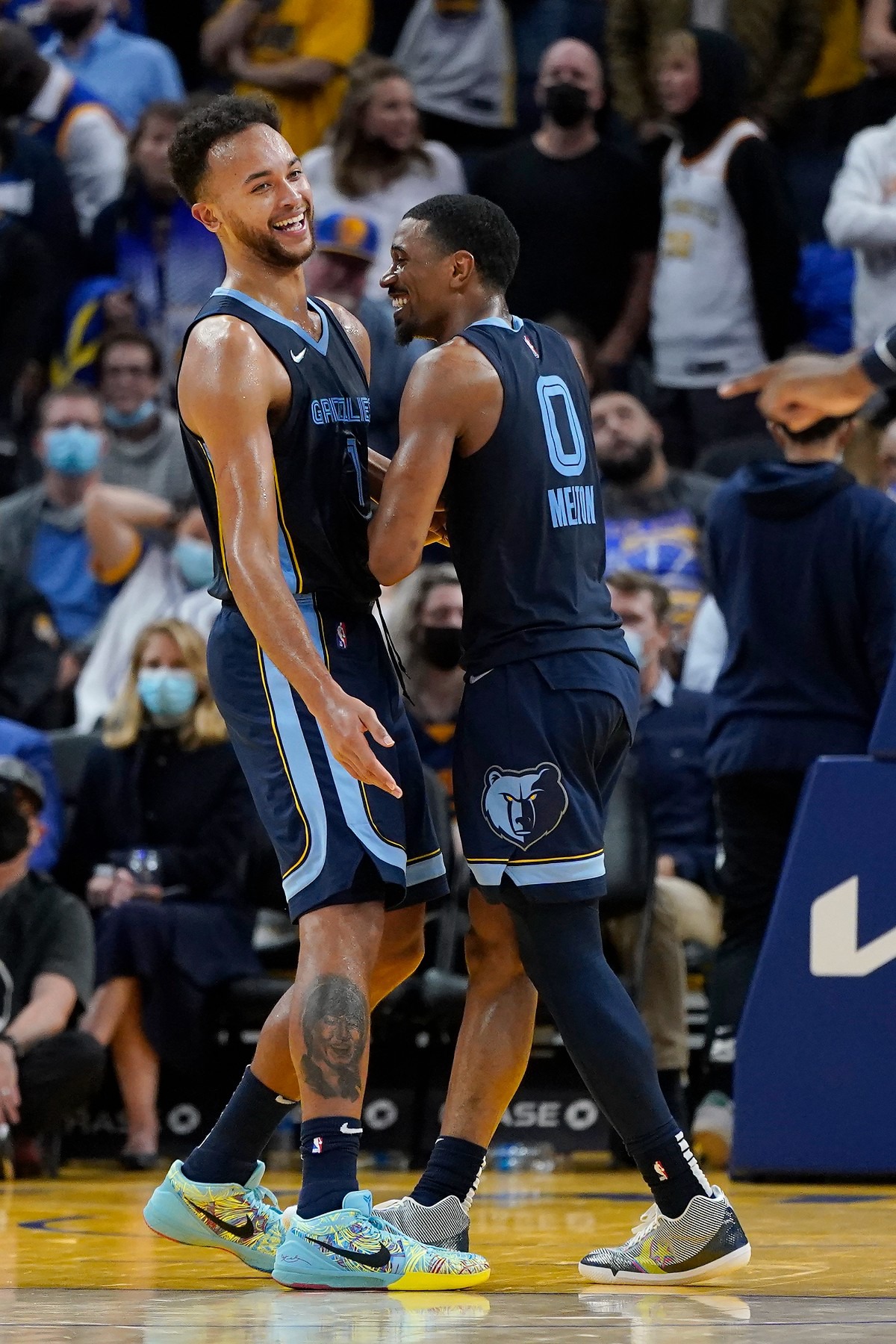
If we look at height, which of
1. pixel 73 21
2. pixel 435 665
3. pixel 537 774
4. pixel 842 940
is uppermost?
pixel 73 21

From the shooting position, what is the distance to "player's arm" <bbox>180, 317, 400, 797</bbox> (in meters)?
3.76

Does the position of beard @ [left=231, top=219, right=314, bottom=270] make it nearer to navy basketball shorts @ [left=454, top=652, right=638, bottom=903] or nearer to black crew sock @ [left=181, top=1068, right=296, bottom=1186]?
navy basketball shorts @ [left=454, top=652, right=638, bottom=903]

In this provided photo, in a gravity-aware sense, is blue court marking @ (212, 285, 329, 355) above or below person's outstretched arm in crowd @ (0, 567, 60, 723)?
above

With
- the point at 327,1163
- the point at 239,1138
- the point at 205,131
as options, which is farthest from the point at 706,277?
the point at 327,1163

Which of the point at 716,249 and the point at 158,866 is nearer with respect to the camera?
the point at 158,866

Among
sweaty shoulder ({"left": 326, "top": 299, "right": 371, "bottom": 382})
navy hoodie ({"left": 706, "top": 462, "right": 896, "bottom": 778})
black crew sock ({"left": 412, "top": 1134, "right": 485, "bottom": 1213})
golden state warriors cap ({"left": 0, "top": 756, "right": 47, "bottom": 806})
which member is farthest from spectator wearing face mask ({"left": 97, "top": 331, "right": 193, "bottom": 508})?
black crew sock ({"left": 412, "top": 1134, "right": 485, "bottom": 1213})

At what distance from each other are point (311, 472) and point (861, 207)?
6.24 meters

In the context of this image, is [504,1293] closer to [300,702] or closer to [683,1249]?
[683,1249]

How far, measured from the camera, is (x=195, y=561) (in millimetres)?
9258

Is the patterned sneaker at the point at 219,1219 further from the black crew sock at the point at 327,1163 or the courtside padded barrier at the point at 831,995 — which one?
the courtside padded barrier at the point at 831,995

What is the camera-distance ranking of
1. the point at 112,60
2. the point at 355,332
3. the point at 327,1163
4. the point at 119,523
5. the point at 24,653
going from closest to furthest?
the point at 327,1163 < the point at 355,332 < the point at 24,653 < the point at 119,523 < the point at 112,60

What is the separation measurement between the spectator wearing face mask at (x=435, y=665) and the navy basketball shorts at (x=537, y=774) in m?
3.53

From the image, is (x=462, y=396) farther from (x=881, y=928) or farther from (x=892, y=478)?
(x=892, y=478)

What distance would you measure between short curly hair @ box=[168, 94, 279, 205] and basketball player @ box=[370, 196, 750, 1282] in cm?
38
